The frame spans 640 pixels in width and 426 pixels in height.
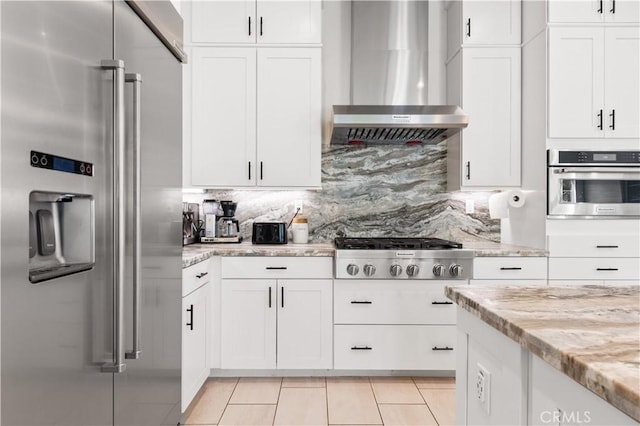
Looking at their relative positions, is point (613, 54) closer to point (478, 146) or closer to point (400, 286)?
point (478, 146)

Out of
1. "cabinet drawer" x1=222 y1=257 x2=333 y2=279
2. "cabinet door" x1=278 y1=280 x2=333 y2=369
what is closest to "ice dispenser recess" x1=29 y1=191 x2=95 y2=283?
"cabinet drawer" x1=222 y1=257 x2=333 y2=279

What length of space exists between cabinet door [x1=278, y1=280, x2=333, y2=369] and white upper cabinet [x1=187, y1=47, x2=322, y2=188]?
813 millimetres

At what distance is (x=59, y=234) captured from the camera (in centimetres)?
120

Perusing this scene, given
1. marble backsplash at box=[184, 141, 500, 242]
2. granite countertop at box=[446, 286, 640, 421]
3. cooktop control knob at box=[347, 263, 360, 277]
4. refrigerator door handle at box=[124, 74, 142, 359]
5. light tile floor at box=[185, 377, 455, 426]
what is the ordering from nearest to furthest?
1. granite countertop at box=[446, 286, 640, 421]
2. refrigerator door handle at box=[124, 74, 142, 359]
3. light tile floor at box=[185, 377, 455, 426]
4. cooktop control knob at box=[347, 263, 360, 277]
5. marble backsplash at box=[184, 141, 500, 242]

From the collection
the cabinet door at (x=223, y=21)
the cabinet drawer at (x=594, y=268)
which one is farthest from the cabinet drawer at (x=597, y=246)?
the cabinet door at (x=223, y=21)

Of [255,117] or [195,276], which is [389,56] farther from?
[195,276]

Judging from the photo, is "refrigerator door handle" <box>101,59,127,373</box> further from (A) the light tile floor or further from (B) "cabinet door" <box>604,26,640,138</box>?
(B) "cabinet door" <box>604,26,640,138</box>

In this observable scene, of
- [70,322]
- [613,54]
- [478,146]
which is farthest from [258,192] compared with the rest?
[613,54]

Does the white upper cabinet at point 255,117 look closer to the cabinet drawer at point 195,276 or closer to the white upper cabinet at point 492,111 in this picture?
the cabinet drawer at point 195,276

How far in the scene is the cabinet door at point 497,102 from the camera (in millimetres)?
3273

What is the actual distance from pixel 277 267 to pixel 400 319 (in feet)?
2.99

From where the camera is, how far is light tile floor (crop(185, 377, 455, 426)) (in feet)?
7.95

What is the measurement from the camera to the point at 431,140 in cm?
352

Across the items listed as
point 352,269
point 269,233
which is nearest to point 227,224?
point 269,233
